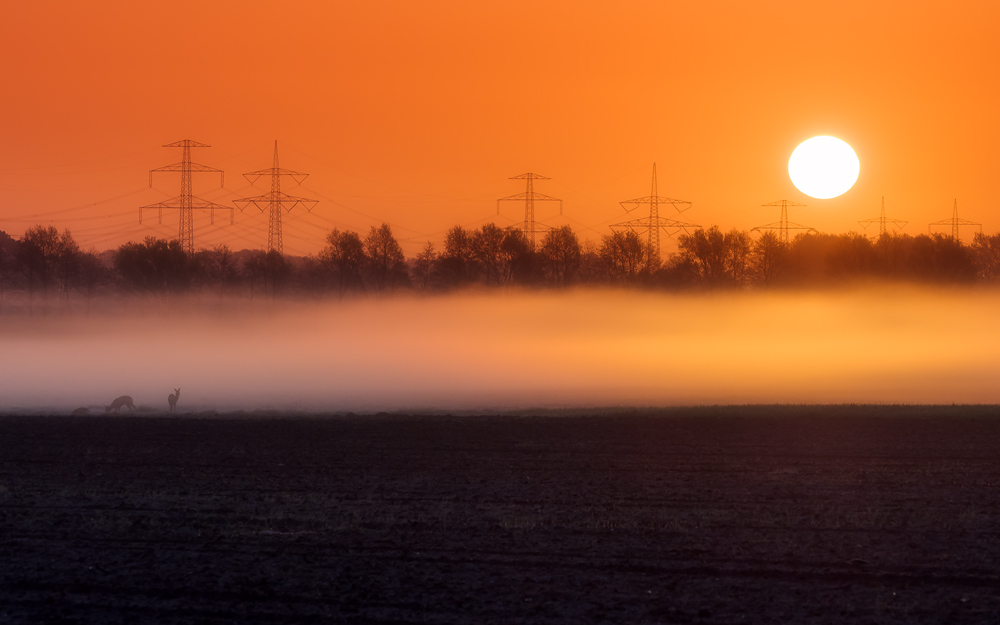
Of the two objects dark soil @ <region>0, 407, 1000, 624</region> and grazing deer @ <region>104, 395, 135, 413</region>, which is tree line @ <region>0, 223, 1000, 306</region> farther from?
dark soil @ <region>0, 407, 1000, 624</region>

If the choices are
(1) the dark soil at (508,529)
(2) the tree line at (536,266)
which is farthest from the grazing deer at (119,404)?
(2) the tree line at (536,266)

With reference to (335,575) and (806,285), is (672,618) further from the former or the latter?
(806,285)

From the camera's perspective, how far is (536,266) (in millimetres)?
120562

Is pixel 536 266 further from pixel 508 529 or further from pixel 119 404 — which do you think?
pixel 508 529

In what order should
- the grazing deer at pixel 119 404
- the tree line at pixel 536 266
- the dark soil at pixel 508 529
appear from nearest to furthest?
1. the dark soil at pixel 508 529
2. the grazing deer at pixel 119 404
3. the tree line at pixel 536 266

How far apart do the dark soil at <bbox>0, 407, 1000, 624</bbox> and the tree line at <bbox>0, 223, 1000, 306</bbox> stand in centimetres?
8966

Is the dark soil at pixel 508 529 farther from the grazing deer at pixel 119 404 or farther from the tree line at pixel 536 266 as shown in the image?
the tree line at pixel 536 266

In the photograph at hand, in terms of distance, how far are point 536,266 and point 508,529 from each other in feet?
342

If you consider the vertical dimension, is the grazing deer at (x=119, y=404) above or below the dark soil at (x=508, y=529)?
above

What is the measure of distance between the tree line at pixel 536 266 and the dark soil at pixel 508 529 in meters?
89.7

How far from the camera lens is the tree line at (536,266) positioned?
11544cm

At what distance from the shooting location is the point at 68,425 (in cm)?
3494

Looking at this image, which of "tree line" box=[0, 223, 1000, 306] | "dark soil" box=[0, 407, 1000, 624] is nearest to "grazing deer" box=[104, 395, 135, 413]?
"dark soil" box=[0, 407, 1000, 624]

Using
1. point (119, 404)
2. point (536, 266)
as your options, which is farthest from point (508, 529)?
point (536, 266)
